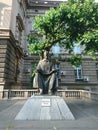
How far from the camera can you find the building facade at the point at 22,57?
53.7ft

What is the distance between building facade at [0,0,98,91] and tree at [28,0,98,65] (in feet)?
10.0

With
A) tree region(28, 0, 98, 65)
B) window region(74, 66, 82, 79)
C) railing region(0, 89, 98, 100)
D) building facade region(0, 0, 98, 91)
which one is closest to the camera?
tree region(28, 0, 98, 65)

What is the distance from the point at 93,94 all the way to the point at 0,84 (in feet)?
29.3

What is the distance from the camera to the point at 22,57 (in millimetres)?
24047

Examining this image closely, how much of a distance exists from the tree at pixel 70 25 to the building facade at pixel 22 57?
305 centimetres

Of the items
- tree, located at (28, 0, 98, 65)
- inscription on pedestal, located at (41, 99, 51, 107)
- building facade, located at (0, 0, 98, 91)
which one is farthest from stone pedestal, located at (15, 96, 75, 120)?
building facade, located at (0, 0, 98, 91)

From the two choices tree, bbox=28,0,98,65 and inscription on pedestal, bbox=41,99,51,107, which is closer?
inscription on pedestal, bbox=41,99,51,107

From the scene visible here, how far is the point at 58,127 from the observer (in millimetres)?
4645

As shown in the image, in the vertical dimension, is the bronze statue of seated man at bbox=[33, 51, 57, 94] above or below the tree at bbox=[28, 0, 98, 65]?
below

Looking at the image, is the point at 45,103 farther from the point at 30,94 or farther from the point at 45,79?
the point at 30,94

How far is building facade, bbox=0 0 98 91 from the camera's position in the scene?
16.4 m

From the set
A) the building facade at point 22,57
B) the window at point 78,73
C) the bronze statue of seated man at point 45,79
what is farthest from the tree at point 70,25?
the window at point 78,73

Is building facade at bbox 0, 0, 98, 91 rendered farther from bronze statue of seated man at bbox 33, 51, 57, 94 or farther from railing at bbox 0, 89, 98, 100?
bronze statue of seated man at bbox 33, 51, 57, 94

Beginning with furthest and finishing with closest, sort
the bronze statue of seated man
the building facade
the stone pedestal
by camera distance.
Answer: the building facade, the bronze statue of seated man, the stone pedestal
